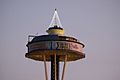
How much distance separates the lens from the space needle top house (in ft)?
227

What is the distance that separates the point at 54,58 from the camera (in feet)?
245

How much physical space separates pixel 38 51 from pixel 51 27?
25.0 feet

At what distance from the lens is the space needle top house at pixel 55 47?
69312 mm

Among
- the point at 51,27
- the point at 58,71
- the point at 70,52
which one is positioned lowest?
the point at 58,71

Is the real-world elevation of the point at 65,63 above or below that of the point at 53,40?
below

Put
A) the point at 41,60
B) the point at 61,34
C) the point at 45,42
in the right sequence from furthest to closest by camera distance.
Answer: the point at 41,60 → the point at 61,34 → the point at 45,42

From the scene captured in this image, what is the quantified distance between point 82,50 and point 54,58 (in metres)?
6.76

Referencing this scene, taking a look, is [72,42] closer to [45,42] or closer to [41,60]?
[45,42]

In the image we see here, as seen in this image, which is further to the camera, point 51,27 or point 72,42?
point 51,27

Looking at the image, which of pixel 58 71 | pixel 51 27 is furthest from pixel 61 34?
pixel 58 71

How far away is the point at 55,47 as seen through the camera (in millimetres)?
69250

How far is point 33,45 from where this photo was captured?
70.4 meters

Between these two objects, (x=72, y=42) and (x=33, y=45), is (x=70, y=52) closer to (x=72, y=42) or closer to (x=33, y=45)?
(x=72, y=42)

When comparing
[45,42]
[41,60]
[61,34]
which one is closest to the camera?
→ [45,42]
